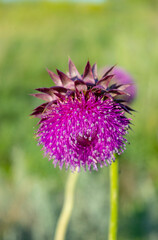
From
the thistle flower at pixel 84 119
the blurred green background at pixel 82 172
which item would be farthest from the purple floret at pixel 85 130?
the blurred green background at pixel 82 172

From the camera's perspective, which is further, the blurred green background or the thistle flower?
the blurred green background

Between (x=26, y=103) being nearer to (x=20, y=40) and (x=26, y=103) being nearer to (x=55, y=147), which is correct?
(x=55, y=147)

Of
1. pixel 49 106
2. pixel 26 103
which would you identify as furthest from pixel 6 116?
pixel 49 106

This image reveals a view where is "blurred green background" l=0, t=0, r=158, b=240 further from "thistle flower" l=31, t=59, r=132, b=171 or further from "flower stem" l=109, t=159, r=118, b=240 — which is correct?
"flower stem" l=109, t=159, r=118, b=240

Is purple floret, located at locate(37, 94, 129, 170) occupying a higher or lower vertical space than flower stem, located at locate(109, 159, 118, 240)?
higher

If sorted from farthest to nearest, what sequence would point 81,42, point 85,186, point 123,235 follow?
point 81,42 → point 85,186 → point 123,235

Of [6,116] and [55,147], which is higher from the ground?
[6,116]

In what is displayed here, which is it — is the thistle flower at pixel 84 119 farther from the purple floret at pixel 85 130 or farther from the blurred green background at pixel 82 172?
the blurred green background at pixel 82 172

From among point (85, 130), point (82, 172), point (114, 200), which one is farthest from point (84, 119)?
point (82, 172)

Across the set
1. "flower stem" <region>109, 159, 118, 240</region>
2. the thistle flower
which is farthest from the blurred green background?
"flower stem" <region>109, 159, 118, 240</region>
